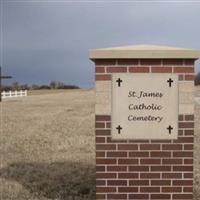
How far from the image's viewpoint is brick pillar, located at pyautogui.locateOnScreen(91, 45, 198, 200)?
6184mm

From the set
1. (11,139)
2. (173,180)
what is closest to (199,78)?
(11,139)

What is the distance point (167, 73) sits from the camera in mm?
6188

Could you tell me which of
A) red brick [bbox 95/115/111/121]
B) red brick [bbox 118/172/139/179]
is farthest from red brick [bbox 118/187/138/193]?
red brick [bbox 95/115/111/121]

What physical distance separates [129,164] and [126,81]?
40.0 inches

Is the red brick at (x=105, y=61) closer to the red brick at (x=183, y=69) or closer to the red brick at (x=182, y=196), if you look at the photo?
the red brick at (x=183, y=69)

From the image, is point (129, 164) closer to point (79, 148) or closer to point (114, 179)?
point (114, 179)

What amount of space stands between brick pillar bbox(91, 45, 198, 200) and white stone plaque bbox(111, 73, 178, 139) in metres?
0.07

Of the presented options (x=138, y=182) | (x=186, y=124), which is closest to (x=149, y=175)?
(x=138, y=182)

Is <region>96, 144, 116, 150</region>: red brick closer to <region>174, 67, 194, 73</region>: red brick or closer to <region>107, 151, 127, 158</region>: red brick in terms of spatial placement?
<region>107, 151, 127, 158</region>: red brick

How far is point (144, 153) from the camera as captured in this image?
6.29 metres

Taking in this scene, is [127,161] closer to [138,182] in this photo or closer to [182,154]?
[138,182]

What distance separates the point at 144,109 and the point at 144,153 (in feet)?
1.76

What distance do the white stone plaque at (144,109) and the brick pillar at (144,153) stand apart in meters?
0.07

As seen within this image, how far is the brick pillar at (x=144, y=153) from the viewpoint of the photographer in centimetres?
618
